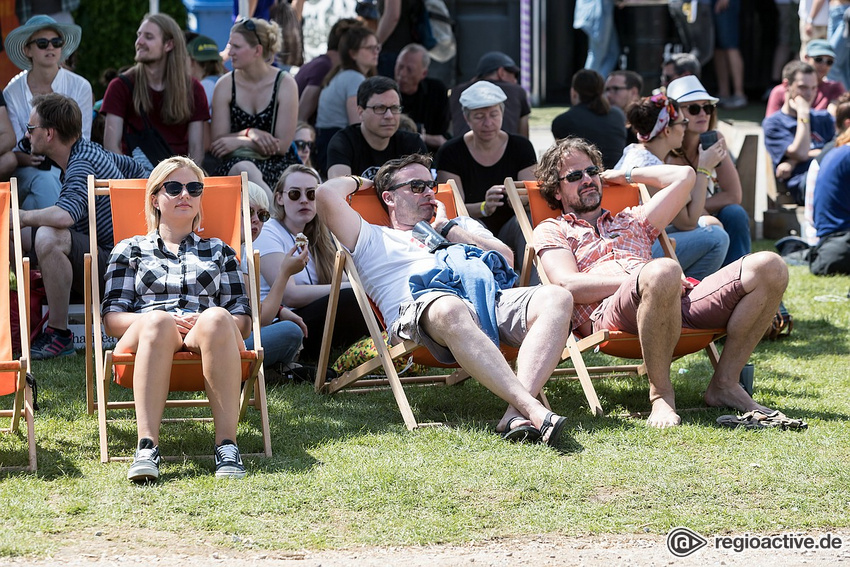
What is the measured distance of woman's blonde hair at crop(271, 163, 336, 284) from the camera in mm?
6223

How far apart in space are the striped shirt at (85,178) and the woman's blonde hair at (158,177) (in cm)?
113

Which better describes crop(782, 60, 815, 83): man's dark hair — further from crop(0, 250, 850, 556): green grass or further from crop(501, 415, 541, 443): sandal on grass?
crop(501, 415, 541, 443): sandal on grass

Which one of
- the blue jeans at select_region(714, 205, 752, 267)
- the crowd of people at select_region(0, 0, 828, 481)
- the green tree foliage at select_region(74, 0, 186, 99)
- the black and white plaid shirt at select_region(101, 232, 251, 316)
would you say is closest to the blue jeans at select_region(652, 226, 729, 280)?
the crowd of people at select_region(0, 0, 828, 481)

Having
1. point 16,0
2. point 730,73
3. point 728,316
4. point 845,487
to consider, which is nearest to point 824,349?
point 728,316

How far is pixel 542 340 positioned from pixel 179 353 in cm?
150

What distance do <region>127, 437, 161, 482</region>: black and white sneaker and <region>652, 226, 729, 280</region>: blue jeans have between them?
3.23 m

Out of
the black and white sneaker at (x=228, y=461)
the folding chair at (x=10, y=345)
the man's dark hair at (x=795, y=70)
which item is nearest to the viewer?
the black and white sneaker at (x=228, y=461)

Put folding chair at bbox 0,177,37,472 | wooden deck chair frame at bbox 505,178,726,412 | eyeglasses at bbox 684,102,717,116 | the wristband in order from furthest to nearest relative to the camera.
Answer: eyeglasses at bbox 684,102,717,116 → the wristband → wooden deck chair frame at bbox 505,178,726,412 → folding chair at bbox 0,177,37,472

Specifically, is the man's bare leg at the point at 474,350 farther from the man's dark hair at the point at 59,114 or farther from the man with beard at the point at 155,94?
the man with beard at the point at 155,94

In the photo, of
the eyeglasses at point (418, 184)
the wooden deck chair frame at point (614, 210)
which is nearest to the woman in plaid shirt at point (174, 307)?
the eyeglasses at point (418, 184)

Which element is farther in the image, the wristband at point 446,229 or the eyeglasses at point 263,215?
the eyeglasses at point 263,215

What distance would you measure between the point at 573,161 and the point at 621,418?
1304mm

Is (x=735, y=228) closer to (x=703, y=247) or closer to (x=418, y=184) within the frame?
(x=703, y=247)

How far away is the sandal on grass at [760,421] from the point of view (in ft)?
16.4
